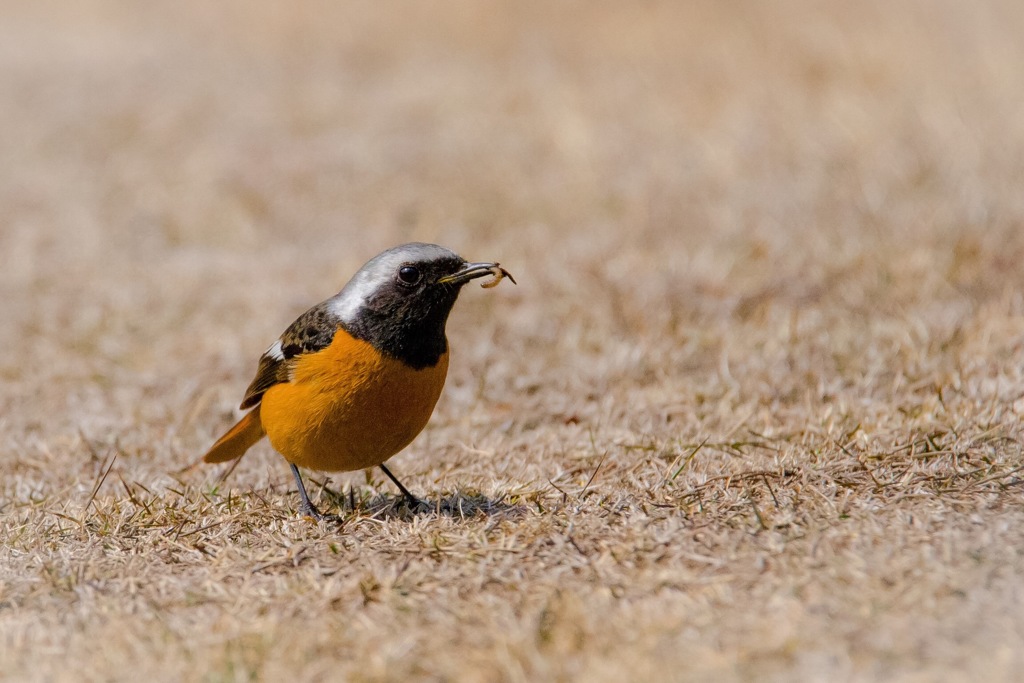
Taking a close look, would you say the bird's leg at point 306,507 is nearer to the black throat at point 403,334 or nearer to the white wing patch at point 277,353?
the white wing patch at point 277,353

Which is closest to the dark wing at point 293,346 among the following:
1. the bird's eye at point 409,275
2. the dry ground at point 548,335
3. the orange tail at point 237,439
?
the orange tail at point 237,439

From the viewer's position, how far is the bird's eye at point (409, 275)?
15.8 feet

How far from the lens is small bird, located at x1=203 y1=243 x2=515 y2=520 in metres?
4.73

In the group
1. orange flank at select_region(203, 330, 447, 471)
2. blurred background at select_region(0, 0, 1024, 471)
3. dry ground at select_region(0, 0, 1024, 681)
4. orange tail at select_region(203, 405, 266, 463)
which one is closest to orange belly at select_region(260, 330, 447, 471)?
orange flank at select_region(203, 330, 447, 471)

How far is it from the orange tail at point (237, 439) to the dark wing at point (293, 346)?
0.11 m

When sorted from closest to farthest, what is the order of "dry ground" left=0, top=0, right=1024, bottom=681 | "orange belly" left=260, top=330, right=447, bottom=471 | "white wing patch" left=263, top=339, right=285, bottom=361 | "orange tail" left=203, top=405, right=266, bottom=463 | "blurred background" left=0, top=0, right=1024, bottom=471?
"dry ground" left=0, top=0, right=1024, bottom=681 → "orange belly" left=260, top=330, right=447, bottom=471 → "white wing patch" left=263, top=339, right=285, bottom=361 → "orange tail" left=203, top=405, right=266, bottom=463 → "blurred background" left=0, top=0, right=1024, bottom=471

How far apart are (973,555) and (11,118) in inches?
468

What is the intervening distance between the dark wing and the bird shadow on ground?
57 cm

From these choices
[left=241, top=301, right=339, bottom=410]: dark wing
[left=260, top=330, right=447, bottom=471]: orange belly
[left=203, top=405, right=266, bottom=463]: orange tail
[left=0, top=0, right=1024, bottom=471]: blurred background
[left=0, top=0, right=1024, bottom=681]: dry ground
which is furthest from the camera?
[left=0, top=0, right=1024, bottom=471]: blurred background

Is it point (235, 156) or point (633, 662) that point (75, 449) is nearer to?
point (633, 662)

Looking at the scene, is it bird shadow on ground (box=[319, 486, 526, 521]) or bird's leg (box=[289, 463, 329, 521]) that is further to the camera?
bird's leg (box=[289, 463, 329, 521])

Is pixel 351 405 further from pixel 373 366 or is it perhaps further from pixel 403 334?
pixel 403 334

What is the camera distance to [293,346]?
518 cm

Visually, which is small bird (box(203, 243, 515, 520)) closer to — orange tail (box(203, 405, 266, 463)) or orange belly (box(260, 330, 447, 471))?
orange belly (box(260, 330, 447, 471))
